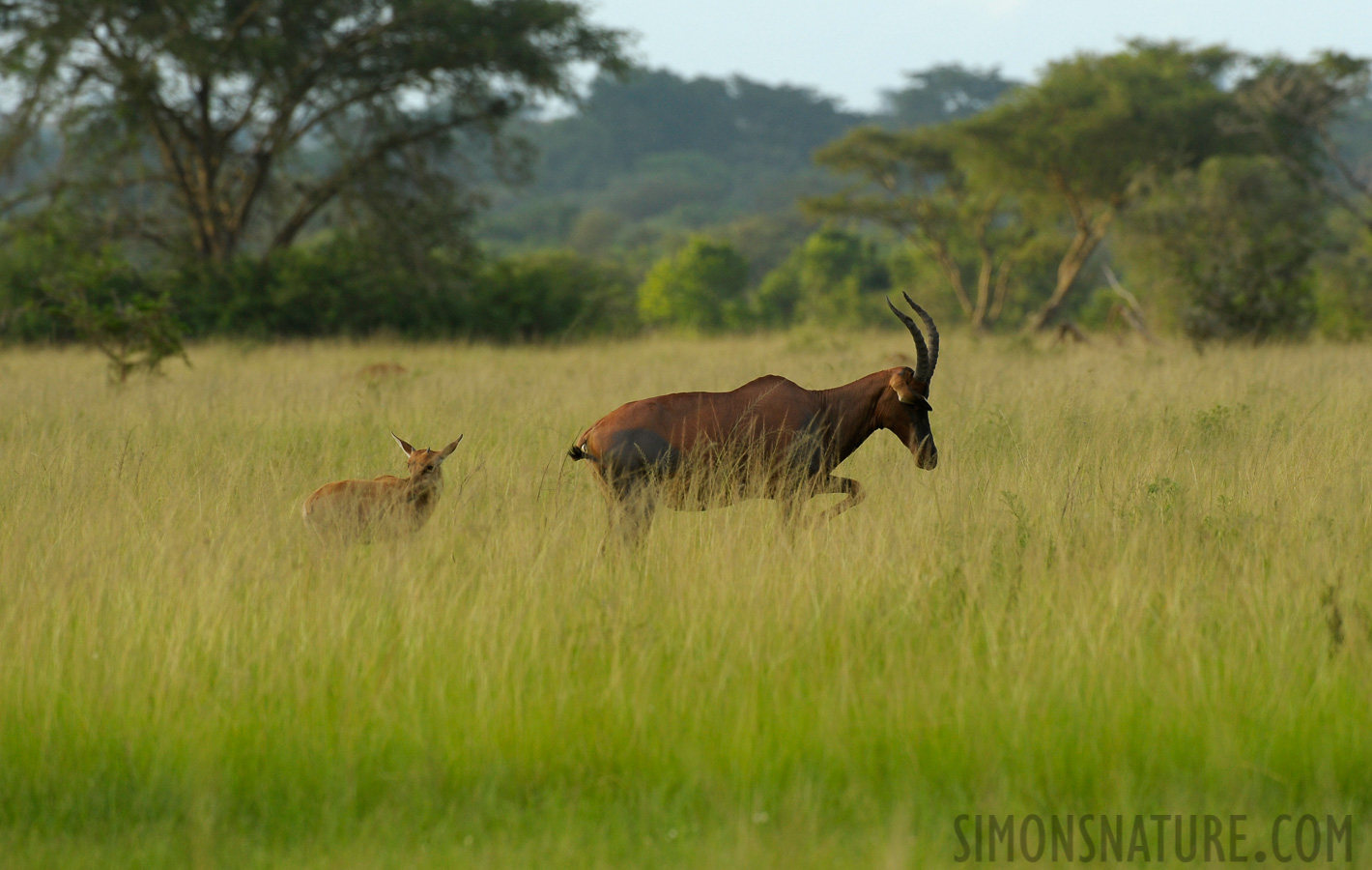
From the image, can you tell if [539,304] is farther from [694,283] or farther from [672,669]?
[694,283]

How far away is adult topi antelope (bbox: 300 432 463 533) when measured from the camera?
16.3 ft

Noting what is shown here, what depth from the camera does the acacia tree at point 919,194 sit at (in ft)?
115

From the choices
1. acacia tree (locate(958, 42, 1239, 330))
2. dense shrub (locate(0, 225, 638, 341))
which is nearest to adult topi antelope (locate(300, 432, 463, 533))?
dense shrub (locate(0, 225, 638, 341))

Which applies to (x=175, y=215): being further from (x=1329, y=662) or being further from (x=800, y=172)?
(x=800, y=172)

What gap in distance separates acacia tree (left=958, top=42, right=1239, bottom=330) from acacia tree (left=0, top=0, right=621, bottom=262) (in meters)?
Answer: 12.7

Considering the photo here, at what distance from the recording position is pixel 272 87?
22.4 meters

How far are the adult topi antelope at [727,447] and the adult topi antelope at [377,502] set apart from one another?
2.33 feet

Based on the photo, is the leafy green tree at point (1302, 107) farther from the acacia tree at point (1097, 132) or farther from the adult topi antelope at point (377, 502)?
the adult topi antelope at point (377, 502)

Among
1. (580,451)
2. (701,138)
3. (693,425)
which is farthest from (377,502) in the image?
(701,138)

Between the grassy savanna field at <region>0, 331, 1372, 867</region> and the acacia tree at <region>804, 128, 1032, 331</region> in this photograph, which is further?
the acacia tree at <region>804, 128, 1032, 331</region>

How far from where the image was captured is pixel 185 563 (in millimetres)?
4305

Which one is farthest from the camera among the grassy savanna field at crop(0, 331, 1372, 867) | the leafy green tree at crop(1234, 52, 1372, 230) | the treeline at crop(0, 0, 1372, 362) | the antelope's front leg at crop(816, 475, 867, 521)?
the leafy green tree at crop(1234, 52, 1372, 230)

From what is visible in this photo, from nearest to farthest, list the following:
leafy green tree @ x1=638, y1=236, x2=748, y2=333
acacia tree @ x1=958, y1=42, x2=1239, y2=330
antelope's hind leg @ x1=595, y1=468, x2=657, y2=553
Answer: antelope's hind leg @ x1=595, y1=468, x2=657, y2=553 → acacia tree @ x1=958, y1=42, x2=1239, y2=330 → leafy green tree @ x1=638, y1=236, x2=748, y2=333

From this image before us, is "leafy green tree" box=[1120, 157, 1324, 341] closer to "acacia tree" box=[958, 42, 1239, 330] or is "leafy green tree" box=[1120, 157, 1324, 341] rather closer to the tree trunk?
"acacia tree" box=[958, 42, 1239, 330]
